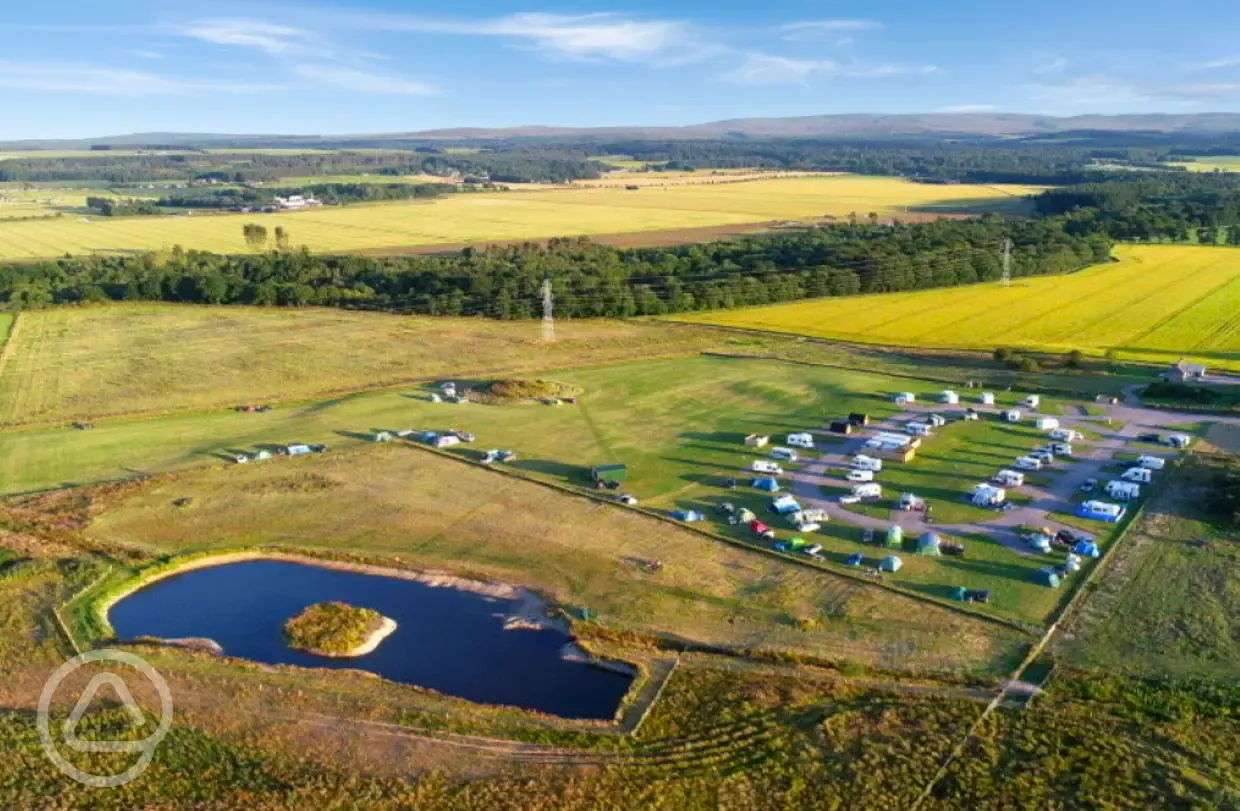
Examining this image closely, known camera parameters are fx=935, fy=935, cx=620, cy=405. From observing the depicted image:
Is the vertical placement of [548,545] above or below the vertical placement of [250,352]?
below

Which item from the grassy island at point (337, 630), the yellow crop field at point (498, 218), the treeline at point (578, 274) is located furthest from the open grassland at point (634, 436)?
the yellow crop field at point (498, 218)

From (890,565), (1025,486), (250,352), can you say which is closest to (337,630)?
(890,565)

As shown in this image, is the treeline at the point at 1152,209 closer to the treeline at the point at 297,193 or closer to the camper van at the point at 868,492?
the camper van at the point at 868,492

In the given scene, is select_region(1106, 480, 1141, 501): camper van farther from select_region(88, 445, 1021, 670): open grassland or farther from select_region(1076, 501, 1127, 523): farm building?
Result: select_region(88, 445, 1021, 670): open grassland

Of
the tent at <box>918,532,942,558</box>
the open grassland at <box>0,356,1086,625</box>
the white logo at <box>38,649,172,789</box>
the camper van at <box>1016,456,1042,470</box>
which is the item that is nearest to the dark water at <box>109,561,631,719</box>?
the white logo at <box>38,649,172,789</box>

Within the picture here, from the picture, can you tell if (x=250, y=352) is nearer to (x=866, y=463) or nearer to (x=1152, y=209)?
(x=866, y=463)

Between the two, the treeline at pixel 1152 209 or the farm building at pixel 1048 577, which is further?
the treeline at pixel 1152 209

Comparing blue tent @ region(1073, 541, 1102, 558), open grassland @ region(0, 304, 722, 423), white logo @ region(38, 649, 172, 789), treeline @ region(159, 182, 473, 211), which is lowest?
white logo @ region(38, 649, 172, 789)
